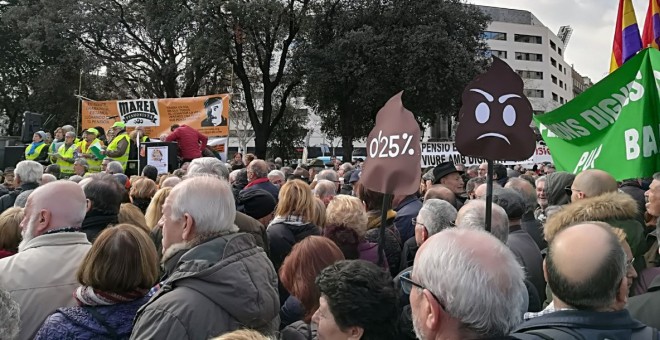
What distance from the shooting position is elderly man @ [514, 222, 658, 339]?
6.71 feet

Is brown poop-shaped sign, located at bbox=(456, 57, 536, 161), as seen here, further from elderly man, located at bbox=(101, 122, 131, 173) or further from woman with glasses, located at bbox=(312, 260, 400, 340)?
elderly man, located at bbox=(101, 122, 131, 173)

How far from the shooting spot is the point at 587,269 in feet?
7.05

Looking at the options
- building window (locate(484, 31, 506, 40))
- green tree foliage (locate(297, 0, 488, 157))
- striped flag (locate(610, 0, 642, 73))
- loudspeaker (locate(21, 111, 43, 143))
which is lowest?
loudspeaker (locate(21, 111, 43, 143))

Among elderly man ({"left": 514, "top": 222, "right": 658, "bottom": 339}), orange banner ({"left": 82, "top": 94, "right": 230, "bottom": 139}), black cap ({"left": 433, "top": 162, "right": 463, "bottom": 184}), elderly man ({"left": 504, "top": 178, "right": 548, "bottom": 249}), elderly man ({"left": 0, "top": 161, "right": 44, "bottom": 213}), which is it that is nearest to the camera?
elderly man ({"left": 514, "top": 222, "right": 658, "bottom": 339})

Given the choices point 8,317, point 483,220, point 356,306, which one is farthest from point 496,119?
point 8,317

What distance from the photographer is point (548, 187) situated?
19.7 ft

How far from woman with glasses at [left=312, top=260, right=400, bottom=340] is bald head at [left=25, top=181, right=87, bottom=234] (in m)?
1.67

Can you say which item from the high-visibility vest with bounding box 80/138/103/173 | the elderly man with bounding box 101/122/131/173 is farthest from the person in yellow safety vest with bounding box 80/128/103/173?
the elderly man with bounding box 101/122/131/173

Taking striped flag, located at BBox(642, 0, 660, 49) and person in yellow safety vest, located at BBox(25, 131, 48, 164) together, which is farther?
person in yellow safety vest, located at BBox(25, 131, 48, 164)

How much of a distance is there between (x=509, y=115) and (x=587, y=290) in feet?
6.58

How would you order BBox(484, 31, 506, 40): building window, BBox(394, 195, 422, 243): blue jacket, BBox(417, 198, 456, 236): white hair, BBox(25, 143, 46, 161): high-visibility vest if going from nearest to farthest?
BBox(417, 198, 456, 236): white hair, BBox(394, 195, 422, 243): blue jacket, BBox(25, 143, 46, 161): high-visibility vest, BBox(484, 31, 506, 40): building window

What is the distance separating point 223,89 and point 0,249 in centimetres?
2743

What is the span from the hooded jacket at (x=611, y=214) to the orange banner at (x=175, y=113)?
1122 centimetres

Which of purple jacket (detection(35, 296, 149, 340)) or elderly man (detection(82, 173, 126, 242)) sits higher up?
elderly man (detection(82, 173, 126, 242))
